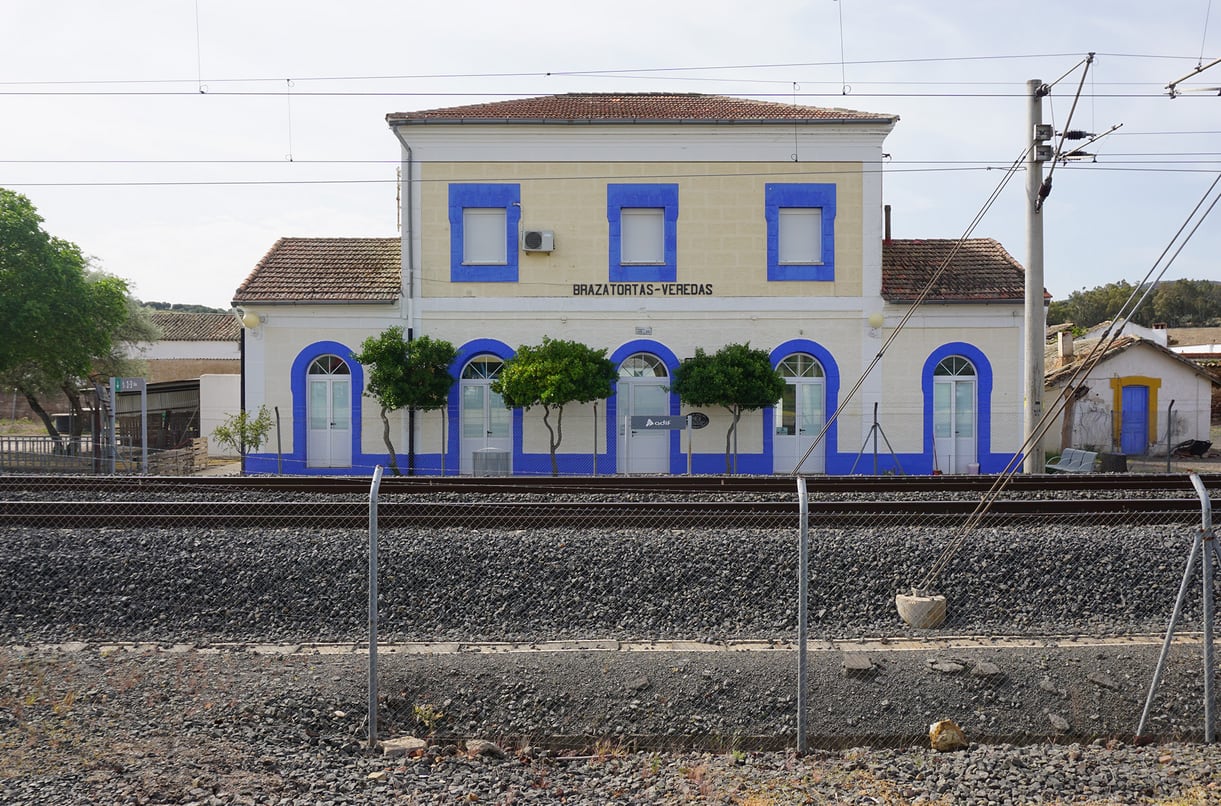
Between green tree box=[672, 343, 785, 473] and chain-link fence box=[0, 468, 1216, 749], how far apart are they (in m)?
8.57

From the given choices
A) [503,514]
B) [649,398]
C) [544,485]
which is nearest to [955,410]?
[649,398]

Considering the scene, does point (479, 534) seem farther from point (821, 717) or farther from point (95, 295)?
point (95, 295)

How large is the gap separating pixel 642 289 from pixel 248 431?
31.6 ft

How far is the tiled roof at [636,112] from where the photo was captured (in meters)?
21.0

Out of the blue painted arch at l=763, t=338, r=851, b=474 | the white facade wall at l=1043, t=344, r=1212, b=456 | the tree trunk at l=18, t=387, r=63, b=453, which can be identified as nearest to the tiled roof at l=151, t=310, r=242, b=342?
the tree trunk at l=18, t=387, r=63, b=453

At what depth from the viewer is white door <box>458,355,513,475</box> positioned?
21562 mm

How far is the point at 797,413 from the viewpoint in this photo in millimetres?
21531

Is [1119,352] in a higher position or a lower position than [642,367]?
higher

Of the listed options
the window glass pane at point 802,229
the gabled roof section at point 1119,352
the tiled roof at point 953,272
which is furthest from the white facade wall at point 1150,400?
the window glass pane at point 802,229

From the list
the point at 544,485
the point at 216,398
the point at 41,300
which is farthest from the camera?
the point at 216,398

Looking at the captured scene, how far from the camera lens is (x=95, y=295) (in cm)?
2566

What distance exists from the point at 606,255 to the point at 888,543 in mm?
13141

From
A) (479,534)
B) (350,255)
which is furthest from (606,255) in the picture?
(479,534)

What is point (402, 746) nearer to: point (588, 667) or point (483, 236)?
point (588, 667)
